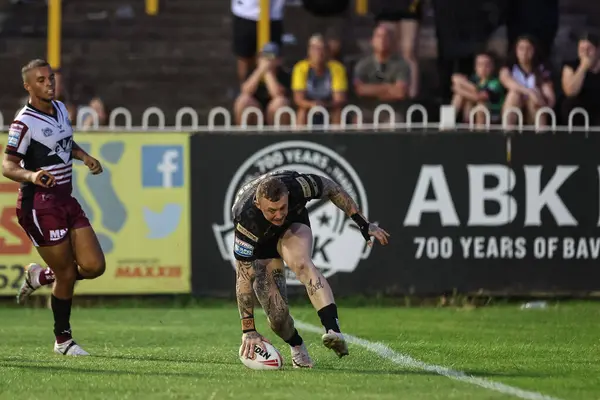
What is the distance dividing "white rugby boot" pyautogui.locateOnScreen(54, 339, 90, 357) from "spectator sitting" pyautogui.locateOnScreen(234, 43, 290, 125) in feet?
21.0

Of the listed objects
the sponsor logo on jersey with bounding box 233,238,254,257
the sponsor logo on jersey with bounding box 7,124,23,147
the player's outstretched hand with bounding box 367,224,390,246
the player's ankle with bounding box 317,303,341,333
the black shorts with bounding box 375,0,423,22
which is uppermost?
the black shorts with bounding box 375,0,423,22

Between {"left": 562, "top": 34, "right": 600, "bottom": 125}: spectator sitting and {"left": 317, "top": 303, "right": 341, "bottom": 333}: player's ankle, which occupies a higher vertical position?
{"left": 562, "top": 34, "right": 600, "bottom": 125}: spectator sitting

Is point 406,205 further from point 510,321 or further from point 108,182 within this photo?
point 108,182

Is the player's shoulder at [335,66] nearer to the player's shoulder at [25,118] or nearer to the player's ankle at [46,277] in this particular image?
the player's ankle at [46,277]

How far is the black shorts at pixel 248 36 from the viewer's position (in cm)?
1939

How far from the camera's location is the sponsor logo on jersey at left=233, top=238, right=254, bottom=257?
10.4 meters

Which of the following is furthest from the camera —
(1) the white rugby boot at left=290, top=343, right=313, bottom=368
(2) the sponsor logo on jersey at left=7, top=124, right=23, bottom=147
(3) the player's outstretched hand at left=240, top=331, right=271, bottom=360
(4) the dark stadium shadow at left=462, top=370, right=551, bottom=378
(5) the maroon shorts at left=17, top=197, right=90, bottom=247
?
(5) the maroon shorts at left=17, top=197, right=90, bottom=247

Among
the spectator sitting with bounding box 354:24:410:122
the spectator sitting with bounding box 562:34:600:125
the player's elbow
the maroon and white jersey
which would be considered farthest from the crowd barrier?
the player's elbow

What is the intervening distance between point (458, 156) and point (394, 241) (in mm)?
1249

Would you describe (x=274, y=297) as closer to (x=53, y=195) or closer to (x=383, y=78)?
(x=53, y=195)

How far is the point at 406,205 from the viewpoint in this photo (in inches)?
659

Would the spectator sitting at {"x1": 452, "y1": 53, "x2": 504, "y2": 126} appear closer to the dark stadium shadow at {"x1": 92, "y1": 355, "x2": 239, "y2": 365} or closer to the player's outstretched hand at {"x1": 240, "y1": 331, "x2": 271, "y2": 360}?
the dark stadium shadow at {"x1": 92, "y1": 355, "x2": 239, "y2": 365}

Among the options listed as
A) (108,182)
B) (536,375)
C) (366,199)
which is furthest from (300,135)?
(536,375)

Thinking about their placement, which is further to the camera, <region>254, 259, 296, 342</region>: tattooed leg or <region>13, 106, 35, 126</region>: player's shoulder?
<region>13, 106, 35, 126</region>: player's shoulder
